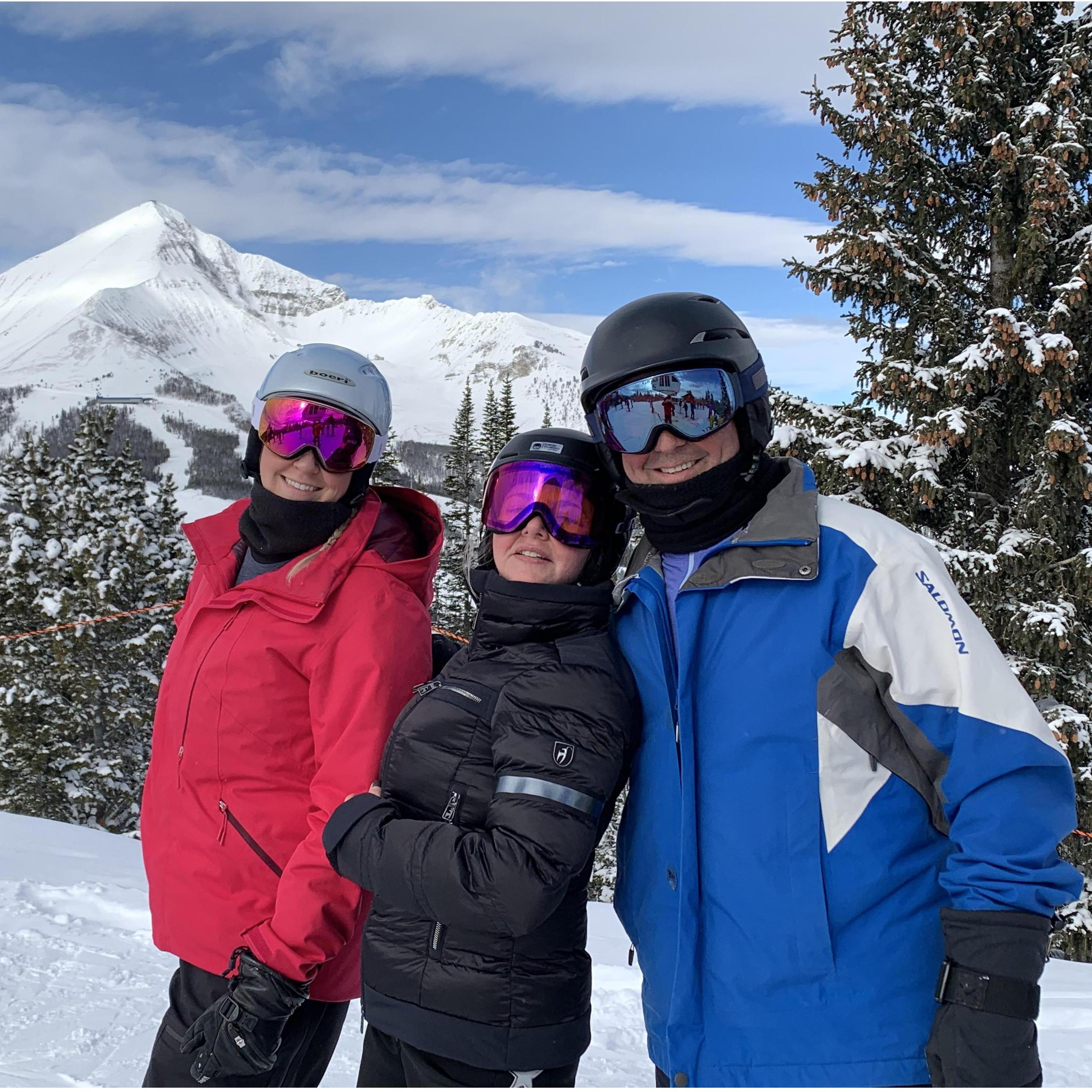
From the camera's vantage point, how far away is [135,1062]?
3.83 meters

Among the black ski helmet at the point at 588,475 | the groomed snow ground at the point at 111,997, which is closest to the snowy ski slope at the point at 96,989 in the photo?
the groomed snow ground at the point at 111,997

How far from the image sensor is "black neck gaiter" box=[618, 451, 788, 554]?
6.35ft

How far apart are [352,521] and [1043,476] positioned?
860cm

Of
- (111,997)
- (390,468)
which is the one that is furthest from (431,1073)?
(390,468)

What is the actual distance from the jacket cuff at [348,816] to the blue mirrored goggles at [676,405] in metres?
1.01

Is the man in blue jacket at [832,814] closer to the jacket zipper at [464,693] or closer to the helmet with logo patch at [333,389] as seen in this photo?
the jacket zipper at [464,693]

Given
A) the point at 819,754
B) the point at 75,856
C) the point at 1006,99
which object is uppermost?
the point at 1006,99

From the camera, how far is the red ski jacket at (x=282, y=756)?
2.10 meters

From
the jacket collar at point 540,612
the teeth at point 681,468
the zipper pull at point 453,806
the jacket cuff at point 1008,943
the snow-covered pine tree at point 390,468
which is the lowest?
the jacket cuff at point 1008,943

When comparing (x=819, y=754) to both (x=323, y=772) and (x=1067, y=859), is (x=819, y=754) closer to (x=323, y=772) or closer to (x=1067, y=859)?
(x=323, y=772)

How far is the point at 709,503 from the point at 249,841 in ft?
4.70

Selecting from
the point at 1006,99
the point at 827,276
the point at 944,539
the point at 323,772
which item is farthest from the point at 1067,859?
the point at 323,772

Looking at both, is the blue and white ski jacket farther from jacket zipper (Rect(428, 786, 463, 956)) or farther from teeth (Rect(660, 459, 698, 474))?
jacket zipper (Rect(428, 786, 463, 956))

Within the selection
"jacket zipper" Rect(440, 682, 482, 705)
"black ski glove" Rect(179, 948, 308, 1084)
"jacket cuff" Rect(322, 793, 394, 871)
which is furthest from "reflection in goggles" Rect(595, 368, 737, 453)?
"black ski glove" Rect(179, 948, 308, 1084)
